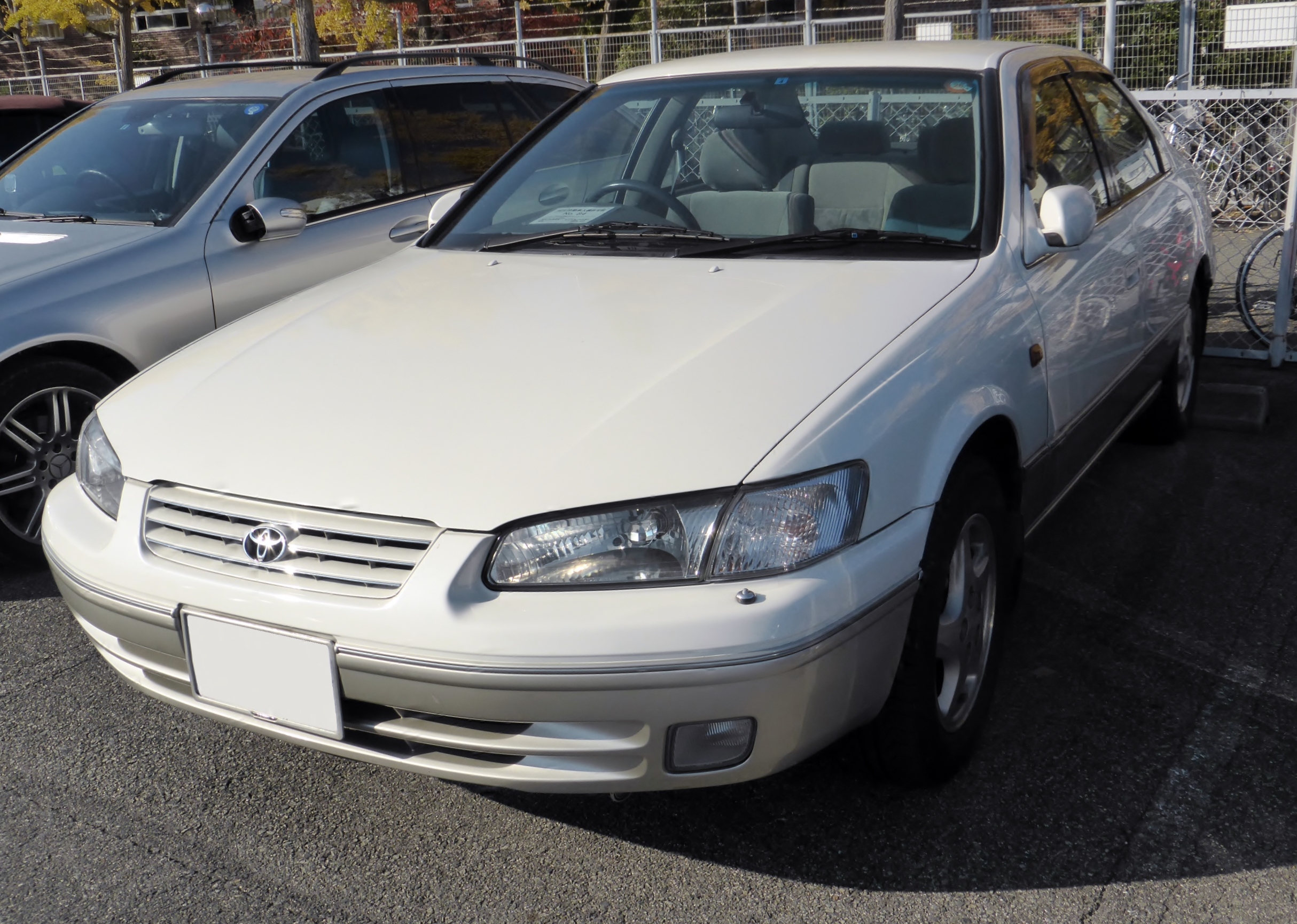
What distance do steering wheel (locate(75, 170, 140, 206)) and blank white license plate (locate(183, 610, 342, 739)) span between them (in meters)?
2.94

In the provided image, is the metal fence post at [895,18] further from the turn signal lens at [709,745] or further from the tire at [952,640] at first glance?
the turn signal lens at [709,745]

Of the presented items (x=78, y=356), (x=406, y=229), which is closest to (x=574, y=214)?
(x=406, y=229)

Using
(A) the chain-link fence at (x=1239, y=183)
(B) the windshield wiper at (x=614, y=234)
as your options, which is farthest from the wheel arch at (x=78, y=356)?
Result: (A) the chain-link fence at (x=1239, y=183)

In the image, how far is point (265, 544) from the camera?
2.24m

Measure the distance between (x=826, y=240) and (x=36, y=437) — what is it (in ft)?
8.72

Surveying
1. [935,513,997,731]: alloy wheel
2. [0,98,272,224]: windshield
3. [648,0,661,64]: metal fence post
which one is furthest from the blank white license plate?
[648,0,661,64]: metal fence post

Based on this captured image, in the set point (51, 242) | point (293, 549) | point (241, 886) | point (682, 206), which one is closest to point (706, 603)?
point (293, 549)

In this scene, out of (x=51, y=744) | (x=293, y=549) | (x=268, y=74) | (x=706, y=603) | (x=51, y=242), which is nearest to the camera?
(x=706, y=603)

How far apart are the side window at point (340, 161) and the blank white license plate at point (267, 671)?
2.89 metres

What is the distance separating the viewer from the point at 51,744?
3.01 metres

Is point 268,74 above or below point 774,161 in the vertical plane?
above

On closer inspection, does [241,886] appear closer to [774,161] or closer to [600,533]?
[600,533]

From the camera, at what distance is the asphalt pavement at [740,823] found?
2354mm

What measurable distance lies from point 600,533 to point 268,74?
411 centimetres
